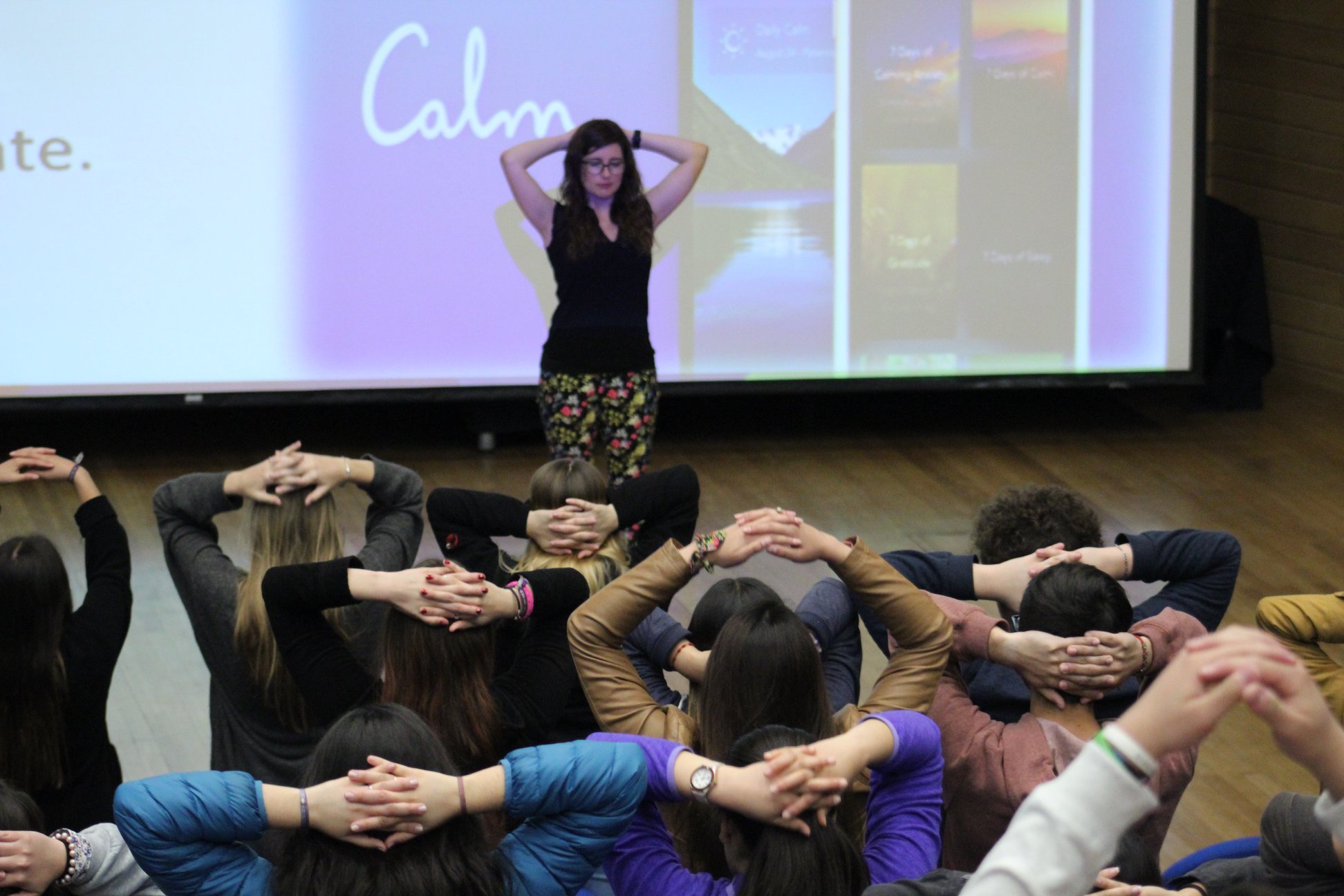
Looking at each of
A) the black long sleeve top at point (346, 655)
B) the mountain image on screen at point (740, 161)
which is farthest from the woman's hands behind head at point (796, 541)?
the mountain image on screen at point (740, 161)

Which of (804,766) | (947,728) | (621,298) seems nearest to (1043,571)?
(947,728)

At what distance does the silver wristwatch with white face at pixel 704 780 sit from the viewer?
1.46 metres

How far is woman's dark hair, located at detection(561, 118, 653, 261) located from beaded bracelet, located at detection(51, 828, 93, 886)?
2.82 metres

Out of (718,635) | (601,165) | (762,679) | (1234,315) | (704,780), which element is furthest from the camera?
(1234,315)

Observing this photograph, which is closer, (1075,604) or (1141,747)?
(1141,747)

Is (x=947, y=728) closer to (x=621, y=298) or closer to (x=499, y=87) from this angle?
(x=621, y=298)

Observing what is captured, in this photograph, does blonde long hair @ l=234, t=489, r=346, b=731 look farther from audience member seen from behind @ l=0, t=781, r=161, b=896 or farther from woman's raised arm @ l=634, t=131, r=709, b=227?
woman's raised arm @ l=634, t=131, r=709, b=227

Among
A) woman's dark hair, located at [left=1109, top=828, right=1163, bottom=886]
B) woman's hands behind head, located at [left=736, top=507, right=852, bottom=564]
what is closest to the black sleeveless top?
woman's hands behind head, located at [left=736, top=507, right=852, bottom=564]

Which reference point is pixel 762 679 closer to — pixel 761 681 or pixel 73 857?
pixel 761 681

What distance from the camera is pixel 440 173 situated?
5.63m

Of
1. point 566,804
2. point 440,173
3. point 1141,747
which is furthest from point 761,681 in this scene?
point 440,173

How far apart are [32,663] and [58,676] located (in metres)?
0.04

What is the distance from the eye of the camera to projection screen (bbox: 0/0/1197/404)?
17.8ft

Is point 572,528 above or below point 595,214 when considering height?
below
